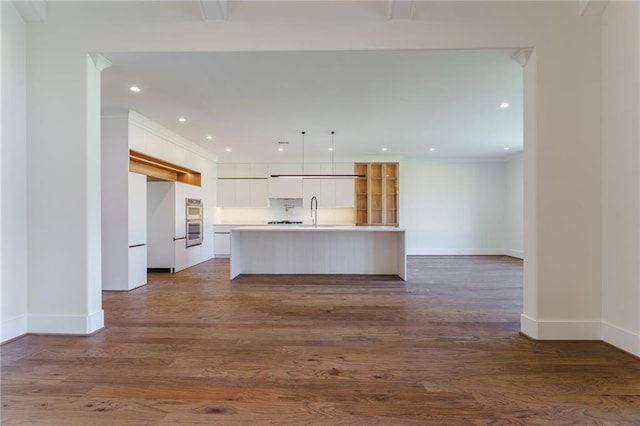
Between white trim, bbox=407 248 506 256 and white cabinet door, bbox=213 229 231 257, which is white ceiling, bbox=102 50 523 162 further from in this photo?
white trim, bbox=407 248 506 256

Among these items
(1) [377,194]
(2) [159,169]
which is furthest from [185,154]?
(1) [377,194]

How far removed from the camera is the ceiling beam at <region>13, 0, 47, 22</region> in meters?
2.59

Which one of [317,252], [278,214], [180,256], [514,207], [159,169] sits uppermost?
[159,169]

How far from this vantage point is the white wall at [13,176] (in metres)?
2.49

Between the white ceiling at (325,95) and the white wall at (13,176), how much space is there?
0.70m

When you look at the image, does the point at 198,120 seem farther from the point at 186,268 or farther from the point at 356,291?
the point at 356,291

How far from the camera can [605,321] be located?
97.5 inches

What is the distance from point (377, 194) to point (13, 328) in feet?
23.4

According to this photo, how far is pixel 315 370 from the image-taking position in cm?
202

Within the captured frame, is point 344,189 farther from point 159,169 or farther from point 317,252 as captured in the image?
point 159,169

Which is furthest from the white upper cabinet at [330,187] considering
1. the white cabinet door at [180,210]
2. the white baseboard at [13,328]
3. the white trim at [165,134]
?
the white baseboard at [13,328]

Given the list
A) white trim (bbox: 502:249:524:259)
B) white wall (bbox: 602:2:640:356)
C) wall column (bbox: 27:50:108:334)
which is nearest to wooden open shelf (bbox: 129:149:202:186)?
wall column (bbox: 27:50:108:334)

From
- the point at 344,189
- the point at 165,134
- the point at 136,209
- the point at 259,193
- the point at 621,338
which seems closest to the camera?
the point at 621,338

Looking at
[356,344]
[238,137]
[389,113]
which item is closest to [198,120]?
[238,137]
